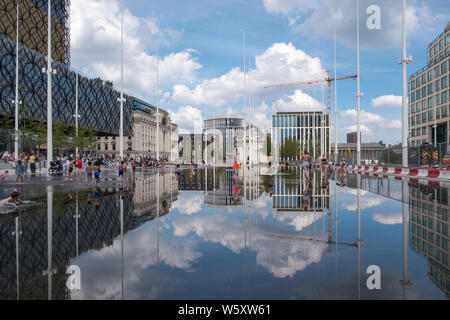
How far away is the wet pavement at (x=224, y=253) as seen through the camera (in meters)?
3.93

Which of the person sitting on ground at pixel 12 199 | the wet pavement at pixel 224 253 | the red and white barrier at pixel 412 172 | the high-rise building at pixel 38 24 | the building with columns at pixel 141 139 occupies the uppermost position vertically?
the high-rise building at pixel 38 24

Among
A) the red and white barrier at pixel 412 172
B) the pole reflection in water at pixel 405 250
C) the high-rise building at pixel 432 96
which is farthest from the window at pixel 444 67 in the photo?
the pole reflection in water at pixel 405 250

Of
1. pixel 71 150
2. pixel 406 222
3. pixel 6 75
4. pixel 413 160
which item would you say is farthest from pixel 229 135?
pixel 406 222

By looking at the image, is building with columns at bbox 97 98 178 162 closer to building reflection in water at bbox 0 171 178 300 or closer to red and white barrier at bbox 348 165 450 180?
red and white barrier at bbox 348 165 450 180

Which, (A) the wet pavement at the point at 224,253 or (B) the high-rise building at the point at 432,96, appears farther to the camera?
(B) the high-rise building at the point at 432,96

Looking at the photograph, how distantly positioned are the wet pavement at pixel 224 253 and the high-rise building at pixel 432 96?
68.2m

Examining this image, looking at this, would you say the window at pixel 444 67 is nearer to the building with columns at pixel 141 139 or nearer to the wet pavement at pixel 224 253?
the wet pavement at pixel 224 253

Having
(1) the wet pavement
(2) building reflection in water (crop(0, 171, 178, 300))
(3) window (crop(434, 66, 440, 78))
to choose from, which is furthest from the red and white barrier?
(3) window (crop(434, 66, 440, 78))

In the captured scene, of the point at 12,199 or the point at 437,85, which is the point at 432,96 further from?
the point at 12,199

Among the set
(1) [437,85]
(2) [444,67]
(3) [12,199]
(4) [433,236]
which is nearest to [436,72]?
(1) [437,85]

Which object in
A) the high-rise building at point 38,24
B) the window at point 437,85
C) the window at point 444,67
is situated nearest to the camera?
the window at point 444,67

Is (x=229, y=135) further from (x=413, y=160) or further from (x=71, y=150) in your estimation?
(x=413, y=160)
